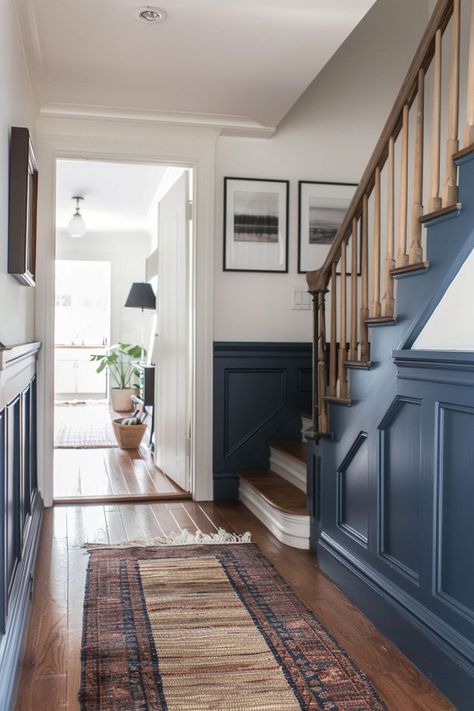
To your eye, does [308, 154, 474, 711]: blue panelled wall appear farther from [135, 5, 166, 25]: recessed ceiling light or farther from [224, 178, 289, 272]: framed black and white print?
[224, 178, 289, 272]: framed black and white print

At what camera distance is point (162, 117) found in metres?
4.06

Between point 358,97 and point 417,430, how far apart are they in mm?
3008

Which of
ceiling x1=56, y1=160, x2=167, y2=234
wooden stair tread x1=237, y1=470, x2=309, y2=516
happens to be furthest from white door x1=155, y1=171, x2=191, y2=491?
ceiling x1=56, y1=160, x2=167, y2=234

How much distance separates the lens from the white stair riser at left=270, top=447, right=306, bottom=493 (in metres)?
3.78

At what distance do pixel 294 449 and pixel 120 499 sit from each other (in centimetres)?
113

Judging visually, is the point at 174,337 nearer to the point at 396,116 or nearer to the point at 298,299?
the point at 298,299

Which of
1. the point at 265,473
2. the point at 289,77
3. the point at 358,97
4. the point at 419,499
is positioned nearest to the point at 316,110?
the point at 358,97

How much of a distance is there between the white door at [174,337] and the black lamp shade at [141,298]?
2.22m

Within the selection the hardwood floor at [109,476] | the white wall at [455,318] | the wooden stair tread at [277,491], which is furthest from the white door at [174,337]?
the white wall at [455,318]

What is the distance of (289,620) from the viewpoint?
244 cm

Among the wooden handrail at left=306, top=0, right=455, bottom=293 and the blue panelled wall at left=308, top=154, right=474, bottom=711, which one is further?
the wooden handrail at left=306, top=0, right=455, bottom=293

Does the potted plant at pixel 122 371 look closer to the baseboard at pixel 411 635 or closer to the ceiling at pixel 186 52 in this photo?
the ceiling at pixel 186 52

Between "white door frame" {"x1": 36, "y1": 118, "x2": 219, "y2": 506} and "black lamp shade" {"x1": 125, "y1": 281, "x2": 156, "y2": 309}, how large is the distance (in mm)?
3108

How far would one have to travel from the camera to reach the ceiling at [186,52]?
279 centimetres
